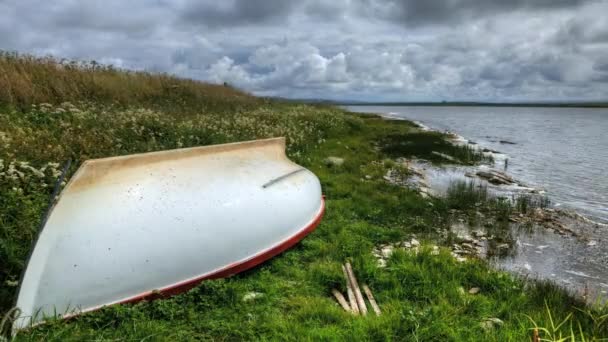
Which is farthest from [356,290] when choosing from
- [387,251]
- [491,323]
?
[387,251]

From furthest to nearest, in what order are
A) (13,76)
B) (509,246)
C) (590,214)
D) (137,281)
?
1. (13,76)
2. (590,214)
3. (509,246)
4. (137,281)

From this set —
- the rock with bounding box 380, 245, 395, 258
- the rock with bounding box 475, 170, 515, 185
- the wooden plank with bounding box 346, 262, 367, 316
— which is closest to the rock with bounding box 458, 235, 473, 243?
the rock with bounding box 380, 245, 395, 258

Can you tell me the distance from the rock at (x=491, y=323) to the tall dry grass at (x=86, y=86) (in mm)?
11061

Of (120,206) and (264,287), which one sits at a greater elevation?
(120,206)

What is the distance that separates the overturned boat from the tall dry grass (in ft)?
24.9

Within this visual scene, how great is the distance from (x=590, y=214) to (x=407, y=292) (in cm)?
770

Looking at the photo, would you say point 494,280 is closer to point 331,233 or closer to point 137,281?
point 331,233

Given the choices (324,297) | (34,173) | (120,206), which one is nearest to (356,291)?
(324,297)

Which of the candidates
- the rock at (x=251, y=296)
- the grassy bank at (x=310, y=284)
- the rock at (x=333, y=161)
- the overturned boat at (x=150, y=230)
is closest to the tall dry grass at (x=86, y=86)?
the grassy bank at (x=310, y=284)

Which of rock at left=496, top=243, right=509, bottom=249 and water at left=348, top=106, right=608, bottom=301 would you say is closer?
water at left=348, top=106, right=608, bottom=301

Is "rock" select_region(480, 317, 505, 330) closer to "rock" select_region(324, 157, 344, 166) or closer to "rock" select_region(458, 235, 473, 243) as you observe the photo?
"rock" select_region(458, 235, 473, 243)

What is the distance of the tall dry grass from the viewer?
10.2 m

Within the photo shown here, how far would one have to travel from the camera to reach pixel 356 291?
15.1ft

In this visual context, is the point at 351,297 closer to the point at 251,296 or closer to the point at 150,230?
the point at 251,296
